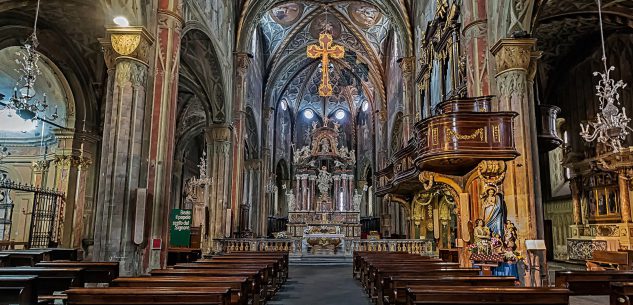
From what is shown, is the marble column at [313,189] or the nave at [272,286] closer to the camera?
the nave at [272,286]

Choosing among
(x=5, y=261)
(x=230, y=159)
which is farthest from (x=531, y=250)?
(x=230, y=159)

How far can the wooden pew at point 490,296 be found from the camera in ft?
13.8

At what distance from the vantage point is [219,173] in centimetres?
1748

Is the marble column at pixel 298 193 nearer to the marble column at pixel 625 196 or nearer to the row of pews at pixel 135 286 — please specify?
the marble column at pixel 625 196

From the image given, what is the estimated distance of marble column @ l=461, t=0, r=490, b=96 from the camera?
10.0 m

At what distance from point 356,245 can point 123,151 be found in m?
9.81

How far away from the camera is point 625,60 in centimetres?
1484

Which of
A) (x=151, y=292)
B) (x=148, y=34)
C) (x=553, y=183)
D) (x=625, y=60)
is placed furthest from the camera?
(x=553, y=183)

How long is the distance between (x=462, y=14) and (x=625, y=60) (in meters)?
7.28

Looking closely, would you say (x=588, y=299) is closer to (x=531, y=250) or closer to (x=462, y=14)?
(x=531, y=250)

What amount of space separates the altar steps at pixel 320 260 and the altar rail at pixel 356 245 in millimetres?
506

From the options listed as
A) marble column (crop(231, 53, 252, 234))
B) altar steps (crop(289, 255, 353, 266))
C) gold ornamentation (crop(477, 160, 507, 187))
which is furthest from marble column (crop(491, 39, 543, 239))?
marble column (crop(231, 53, 252, 234))

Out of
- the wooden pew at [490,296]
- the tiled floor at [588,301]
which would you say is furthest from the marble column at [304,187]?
the wooden pew at [490,296]

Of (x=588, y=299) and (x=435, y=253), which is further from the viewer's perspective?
(x=435, y=253)
